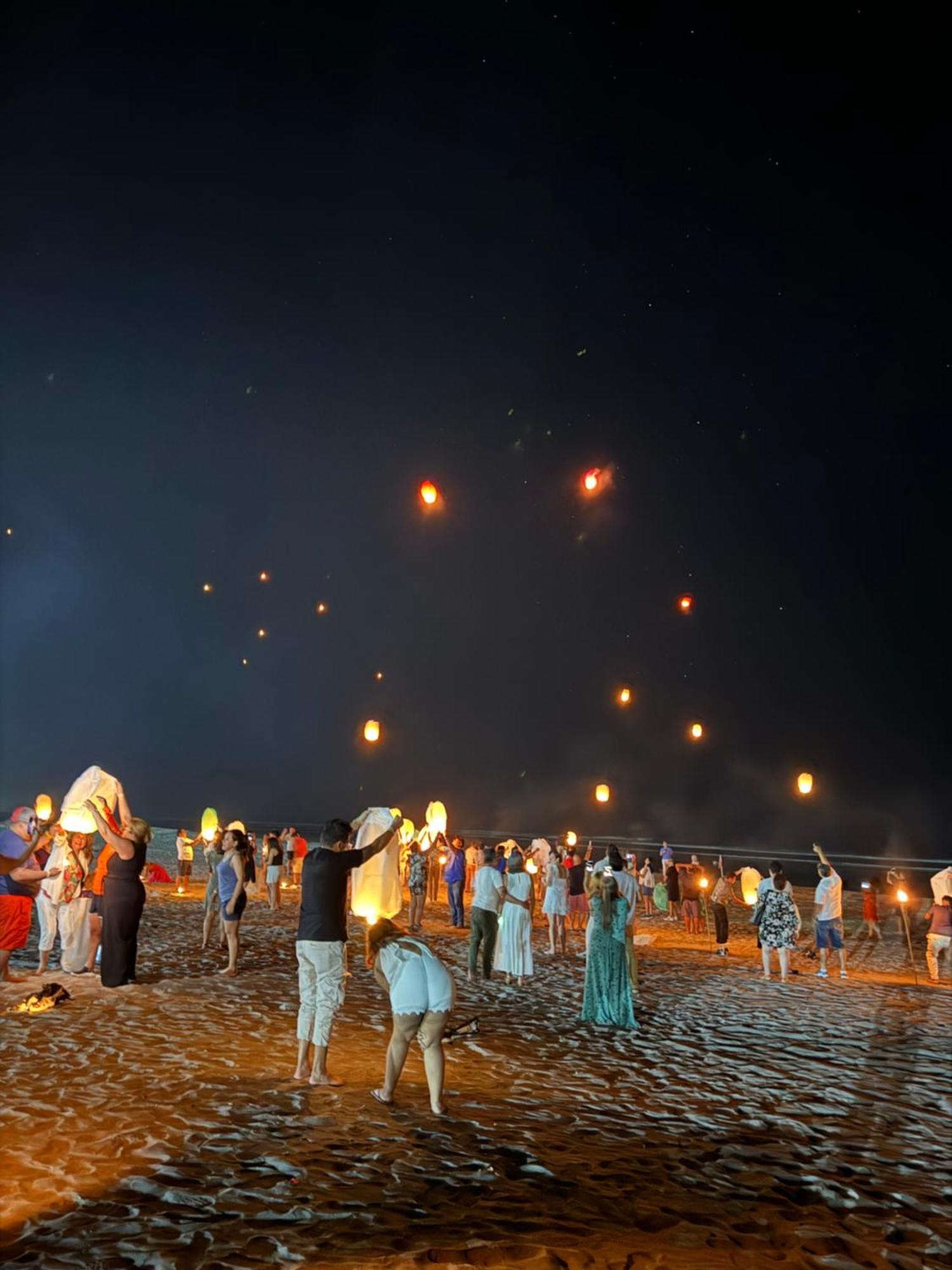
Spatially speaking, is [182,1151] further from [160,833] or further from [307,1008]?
[160,833]

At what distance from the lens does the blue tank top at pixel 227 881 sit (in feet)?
37.0

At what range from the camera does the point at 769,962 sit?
1377 centimetres

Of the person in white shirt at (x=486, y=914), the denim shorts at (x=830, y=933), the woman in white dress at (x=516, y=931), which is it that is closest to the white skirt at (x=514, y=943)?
the woman in white dress at (x=516, y=931)

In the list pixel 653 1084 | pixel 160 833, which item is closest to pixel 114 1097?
pixel 653 1084

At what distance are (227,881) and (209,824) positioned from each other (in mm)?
9013

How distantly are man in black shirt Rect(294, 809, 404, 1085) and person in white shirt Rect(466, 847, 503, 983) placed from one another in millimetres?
5297

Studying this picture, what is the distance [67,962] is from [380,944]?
7256 mm

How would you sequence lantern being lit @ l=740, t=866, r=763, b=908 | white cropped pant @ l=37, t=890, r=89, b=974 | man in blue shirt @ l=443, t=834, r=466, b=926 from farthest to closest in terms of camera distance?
1. man in blue shirt @ l=443, t=834, r=466, b=926
2. lantern being lit @ l=740, t=866, r=763, b=908
3. white cropped pant @ l=37, t=890, r=89, b=974

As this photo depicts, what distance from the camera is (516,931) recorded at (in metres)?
11.8

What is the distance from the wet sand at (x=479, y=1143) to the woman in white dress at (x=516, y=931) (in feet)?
5.68

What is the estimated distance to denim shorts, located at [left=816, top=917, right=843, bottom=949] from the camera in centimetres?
1413

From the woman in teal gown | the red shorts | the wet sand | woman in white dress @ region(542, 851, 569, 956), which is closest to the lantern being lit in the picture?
woman in white dress @ region(542, 851, 569, 956)

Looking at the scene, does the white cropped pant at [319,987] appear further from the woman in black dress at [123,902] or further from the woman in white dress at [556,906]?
the woman in white dress at [556,906]

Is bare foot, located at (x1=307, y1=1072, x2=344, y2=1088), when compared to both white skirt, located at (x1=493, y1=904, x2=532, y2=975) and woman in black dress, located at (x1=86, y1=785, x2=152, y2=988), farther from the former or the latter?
white skirt, located at (x1=493, y1=904, x2=532, y2=975)
